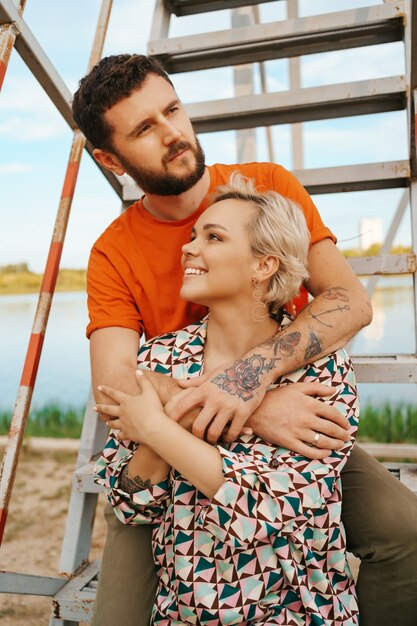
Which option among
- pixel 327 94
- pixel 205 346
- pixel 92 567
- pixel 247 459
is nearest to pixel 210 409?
pixel 247 459

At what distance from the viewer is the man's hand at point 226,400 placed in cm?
117

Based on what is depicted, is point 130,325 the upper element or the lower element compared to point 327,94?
lower

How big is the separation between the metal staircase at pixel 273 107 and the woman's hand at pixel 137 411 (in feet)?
1.75

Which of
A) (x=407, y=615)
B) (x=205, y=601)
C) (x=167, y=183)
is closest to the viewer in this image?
(x=205, y=601)

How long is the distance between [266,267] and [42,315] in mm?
758

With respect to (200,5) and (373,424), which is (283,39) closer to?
(200,5)

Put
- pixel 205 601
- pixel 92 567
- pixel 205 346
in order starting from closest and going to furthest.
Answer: pixel 205 601 < pixel 205 346 < pixel 92 567

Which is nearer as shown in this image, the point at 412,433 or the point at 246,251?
the point at 246,251

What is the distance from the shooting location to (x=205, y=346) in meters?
1.42

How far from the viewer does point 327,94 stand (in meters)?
1.88

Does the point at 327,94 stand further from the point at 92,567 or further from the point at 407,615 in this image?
the point at 92,567

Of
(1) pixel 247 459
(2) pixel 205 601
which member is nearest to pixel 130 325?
(1) pixel 247 459

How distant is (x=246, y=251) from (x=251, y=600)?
0.79m

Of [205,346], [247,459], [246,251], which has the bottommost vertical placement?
[247,459]
